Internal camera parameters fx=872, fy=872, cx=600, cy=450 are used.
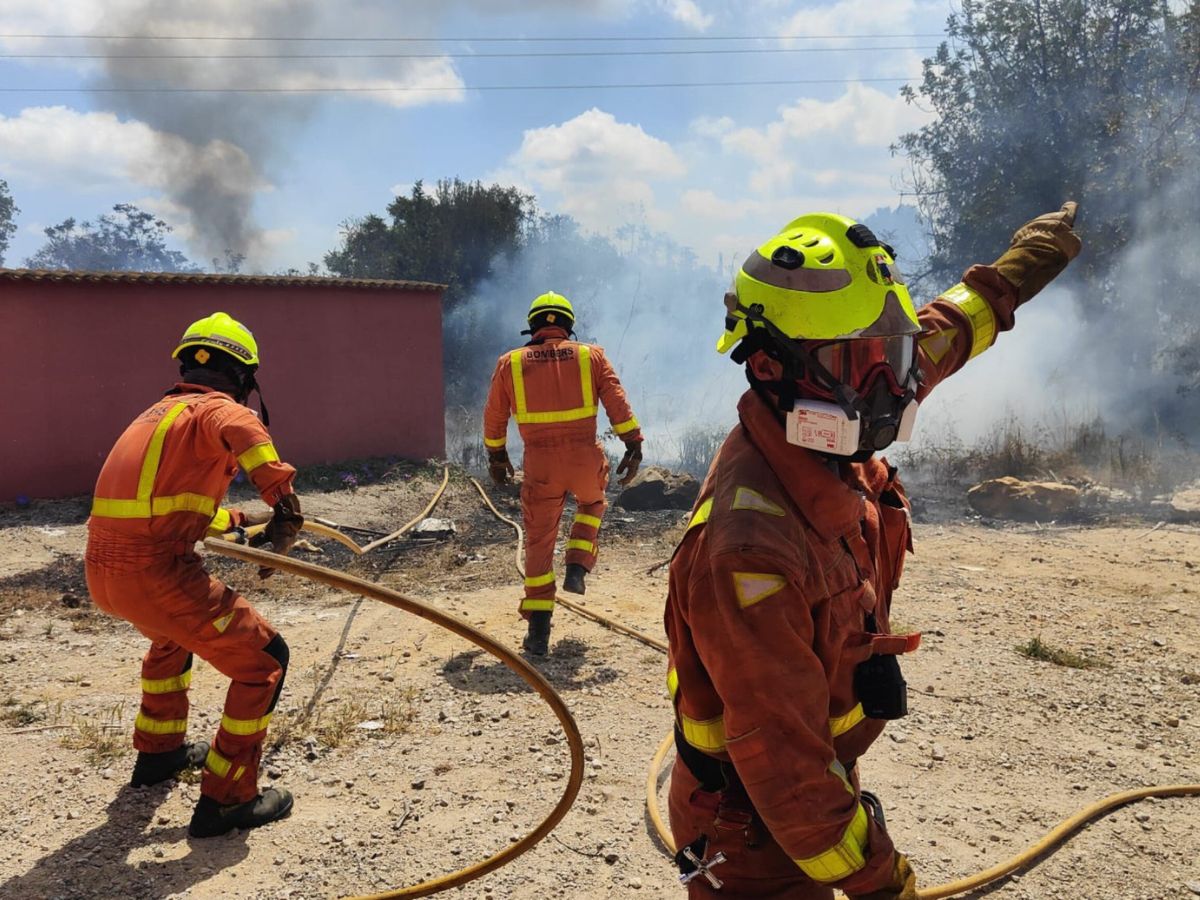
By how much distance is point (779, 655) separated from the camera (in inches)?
57.7

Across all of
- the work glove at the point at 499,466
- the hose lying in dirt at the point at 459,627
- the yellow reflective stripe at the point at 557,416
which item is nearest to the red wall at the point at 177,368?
the work glove at the point at 499,466

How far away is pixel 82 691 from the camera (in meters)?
5.00

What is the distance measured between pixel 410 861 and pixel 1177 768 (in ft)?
10.7

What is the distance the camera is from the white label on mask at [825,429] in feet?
5.26

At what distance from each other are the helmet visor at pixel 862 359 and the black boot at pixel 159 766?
3288mm

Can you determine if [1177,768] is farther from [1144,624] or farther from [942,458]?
[942,458]

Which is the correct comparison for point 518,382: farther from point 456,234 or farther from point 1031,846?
point 456,234

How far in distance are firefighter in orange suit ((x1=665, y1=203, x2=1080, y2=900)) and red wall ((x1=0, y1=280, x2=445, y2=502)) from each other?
419 inches

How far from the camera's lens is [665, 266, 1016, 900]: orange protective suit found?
57.7 inches

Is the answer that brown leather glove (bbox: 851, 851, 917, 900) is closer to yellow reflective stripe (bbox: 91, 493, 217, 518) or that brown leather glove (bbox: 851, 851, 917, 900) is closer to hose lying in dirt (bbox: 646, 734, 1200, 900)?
hose lying in dirt (bbox: 646, 734, 1200, 900)

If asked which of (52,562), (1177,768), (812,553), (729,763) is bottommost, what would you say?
(52,562)

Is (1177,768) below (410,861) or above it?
above

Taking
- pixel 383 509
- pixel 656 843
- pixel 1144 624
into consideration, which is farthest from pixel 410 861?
pixel 383 509

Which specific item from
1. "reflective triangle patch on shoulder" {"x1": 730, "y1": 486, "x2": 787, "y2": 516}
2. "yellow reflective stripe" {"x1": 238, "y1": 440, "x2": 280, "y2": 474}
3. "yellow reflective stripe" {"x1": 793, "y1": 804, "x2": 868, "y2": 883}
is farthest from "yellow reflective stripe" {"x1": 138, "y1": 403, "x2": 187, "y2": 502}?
"yellow reflective stripe" {"x1": 793, "y1": 804, "x2": 868, "y2": 883}
